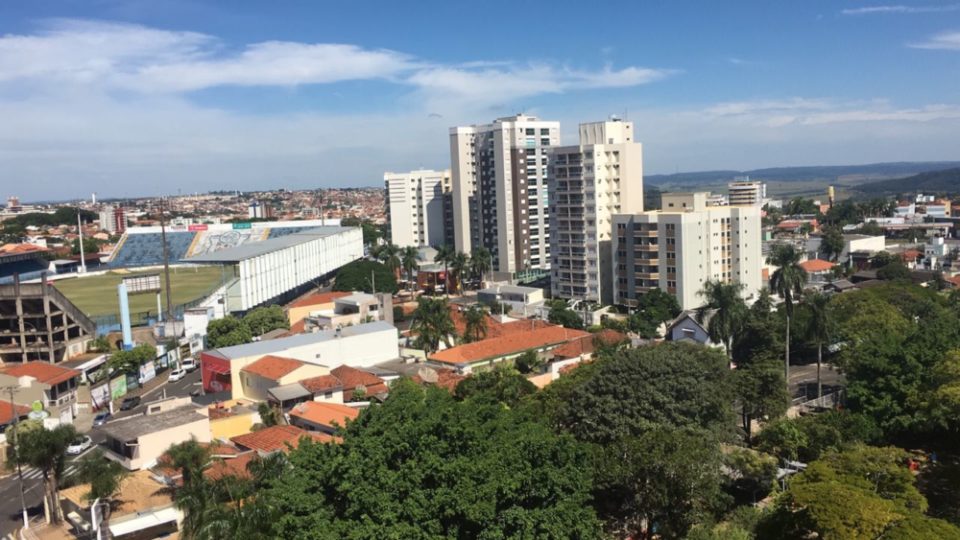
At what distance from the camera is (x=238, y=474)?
25.0 metres

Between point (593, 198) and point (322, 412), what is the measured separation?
40101 millimetres

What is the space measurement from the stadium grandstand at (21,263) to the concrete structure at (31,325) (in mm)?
23409

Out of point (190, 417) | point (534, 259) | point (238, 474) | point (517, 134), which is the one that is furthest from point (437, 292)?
point (238, 474)

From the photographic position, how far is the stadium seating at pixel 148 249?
97375mm

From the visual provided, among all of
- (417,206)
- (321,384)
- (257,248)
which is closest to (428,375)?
(321,384)

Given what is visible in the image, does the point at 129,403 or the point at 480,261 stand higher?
the point at 480,261

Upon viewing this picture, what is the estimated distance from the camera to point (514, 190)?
8375 cm

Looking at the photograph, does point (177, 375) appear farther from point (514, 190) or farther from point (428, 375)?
point (514, 190)

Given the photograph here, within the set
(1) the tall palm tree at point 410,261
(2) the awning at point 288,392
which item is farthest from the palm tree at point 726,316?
(1) the tall palm tree at point 410,261

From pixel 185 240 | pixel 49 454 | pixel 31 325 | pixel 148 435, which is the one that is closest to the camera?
pixel 49 454

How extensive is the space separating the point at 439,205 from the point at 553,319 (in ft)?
177

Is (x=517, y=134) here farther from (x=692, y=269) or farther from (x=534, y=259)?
(x=692, y=269)

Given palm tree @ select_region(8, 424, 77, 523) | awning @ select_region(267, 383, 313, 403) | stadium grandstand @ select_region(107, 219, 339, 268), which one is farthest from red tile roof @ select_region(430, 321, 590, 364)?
stadium grandstand @ select_region(107, 219, 339, 268)

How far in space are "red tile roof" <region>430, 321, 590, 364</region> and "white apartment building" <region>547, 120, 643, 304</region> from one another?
742 inches
